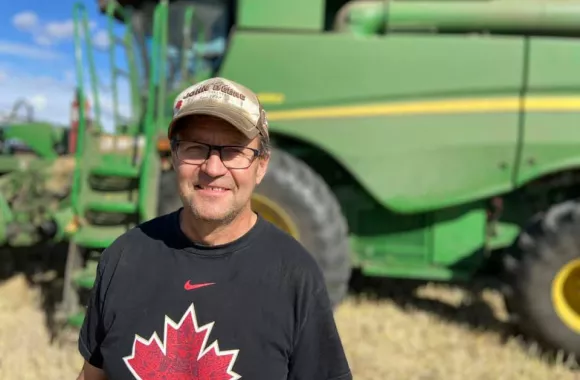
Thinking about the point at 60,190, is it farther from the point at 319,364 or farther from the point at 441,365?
the point at 319,364

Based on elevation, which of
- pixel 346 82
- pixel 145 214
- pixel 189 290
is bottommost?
pixel 145 214

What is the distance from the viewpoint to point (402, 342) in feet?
10.3

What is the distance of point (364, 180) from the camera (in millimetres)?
3320

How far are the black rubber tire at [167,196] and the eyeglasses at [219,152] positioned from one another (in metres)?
2.30

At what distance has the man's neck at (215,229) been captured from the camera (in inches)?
48.1

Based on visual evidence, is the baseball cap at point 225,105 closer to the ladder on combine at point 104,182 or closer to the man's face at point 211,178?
the man's face at point 211,178

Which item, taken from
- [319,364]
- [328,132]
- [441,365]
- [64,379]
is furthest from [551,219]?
[64,379]

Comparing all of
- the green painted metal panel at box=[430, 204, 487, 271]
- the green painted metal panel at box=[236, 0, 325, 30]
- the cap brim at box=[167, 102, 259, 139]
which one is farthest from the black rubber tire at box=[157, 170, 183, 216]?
the cap brim at box=[167, 102, 259, 139]

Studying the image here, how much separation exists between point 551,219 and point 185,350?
262 centimetres

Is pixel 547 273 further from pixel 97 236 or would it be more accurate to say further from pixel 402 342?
pixel 97 236

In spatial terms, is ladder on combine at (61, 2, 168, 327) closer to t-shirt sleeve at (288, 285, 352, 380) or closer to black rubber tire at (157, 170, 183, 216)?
black rubber tire at (157, 170, 183, 216)

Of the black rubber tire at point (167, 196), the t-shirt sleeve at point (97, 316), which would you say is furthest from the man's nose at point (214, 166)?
the black rubber tire at point (167, 196)

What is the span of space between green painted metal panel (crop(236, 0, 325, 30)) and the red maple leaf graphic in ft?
8.57

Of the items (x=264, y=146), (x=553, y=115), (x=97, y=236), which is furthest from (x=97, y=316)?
(x=553, y=115)
